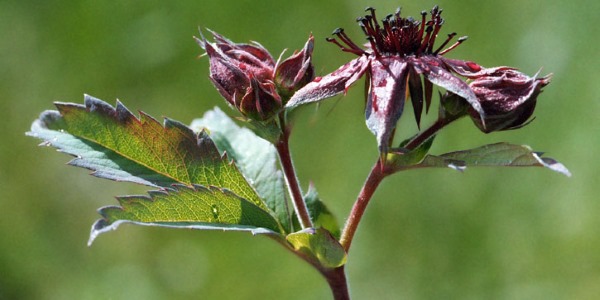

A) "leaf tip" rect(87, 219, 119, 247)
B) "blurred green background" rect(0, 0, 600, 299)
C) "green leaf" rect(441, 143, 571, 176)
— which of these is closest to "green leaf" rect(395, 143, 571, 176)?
"green leaf" rect(441, 143, 571, 176)

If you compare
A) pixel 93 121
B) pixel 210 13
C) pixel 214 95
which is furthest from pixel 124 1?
→ pixel 93 121

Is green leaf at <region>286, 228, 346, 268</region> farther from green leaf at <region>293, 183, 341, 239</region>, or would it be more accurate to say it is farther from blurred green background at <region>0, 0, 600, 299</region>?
blurred green background at <region>0, 0, 600, 299</region>

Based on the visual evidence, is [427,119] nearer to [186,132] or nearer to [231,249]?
[231,249]

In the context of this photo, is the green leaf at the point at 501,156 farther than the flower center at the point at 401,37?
No

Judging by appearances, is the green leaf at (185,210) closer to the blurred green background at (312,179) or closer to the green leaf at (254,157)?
the green leaf at (254,157)

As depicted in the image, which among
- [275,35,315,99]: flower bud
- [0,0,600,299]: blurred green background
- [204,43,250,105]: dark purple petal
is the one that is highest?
[204,43,250,105]: dark purple petal

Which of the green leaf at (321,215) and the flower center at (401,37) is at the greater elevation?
the flower center at (401,37)

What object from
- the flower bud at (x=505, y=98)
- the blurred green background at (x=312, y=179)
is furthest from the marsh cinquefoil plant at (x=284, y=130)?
the blurred green background at (x=312, y=179)
